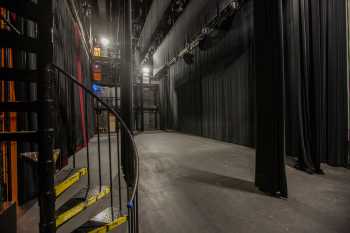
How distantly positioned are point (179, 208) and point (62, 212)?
1.19m

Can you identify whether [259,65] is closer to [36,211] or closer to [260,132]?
[260,132]

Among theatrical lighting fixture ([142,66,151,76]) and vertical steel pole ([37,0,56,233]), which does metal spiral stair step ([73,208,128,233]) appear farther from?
theatrical lighting fixture ([142,66,151,76])

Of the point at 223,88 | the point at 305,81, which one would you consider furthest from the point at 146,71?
the point at 305,81

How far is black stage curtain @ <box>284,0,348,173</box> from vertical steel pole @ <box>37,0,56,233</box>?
3.85 m

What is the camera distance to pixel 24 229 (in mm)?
1869

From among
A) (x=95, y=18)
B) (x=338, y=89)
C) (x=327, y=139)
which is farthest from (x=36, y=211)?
(x=95, y=18)

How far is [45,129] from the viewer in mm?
1341

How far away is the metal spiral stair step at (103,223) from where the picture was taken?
5.09 feet

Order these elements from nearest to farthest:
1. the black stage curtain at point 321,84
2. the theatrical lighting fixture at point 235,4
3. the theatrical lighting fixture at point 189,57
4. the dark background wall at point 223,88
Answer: the black stage curtain at point 321,84 → the theatrical lighting fixture at point 235,4 → the dark background wall at point 223,88 → the theatrical lighting fixture at point 189,57

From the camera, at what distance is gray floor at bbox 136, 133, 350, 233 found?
1813 mm

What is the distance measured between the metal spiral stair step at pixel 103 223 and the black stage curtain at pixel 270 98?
1914 mm

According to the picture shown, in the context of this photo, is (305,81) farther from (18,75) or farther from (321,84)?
(18,75)

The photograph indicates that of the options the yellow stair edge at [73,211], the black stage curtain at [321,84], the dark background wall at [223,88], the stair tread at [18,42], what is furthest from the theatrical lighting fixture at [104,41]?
the yellow stair edge at [73,211]

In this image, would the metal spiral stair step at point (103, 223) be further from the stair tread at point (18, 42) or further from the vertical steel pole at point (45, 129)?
the stair tread at point (18, 42)
